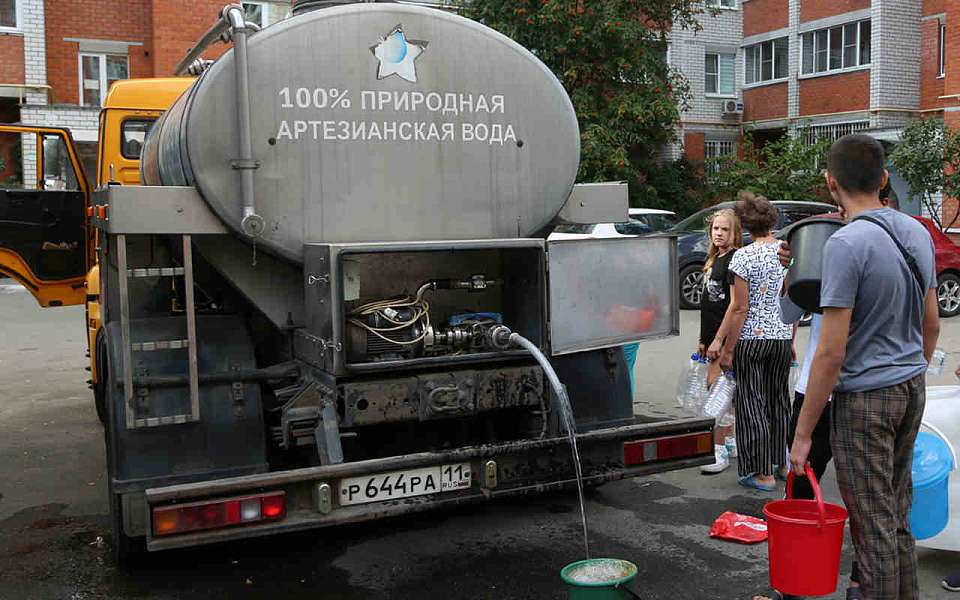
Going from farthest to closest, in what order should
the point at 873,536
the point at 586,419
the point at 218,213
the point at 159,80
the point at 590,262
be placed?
the point at 159,80 → the point at 586,419 → the point at 590,262 → the point at 218,213 → the point at 873,536

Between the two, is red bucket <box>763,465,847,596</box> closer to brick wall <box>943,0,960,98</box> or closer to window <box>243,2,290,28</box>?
window <box>243,2,290,28</box>

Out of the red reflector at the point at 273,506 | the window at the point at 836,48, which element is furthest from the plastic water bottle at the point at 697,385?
the window at the point at 836,48

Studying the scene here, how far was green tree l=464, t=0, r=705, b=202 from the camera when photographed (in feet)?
67.8

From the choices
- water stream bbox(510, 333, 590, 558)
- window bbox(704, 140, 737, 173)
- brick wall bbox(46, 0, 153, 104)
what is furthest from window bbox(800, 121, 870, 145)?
water stream bbox(510, 333, 590, 558)

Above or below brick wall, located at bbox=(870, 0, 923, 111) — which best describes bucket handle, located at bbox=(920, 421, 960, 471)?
below

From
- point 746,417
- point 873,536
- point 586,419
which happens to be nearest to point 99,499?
point 586,419

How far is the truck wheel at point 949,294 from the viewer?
15.5 meters

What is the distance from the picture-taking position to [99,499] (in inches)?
238

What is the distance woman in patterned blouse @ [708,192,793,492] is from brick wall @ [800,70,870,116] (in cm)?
2315

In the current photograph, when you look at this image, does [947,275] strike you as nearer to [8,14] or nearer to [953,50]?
[953,50]

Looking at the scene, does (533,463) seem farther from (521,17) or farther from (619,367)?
(521,17)

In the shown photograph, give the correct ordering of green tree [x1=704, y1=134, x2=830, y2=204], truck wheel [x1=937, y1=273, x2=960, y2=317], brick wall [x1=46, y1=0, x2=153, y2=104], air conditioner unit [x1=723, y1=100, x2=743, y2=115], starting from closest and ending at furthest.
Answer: truck wheel [x1=937, y1=273, x2=960, y2=317]
green tree [x1=704, y1=134, x2=830, y2=204]
brick wall [x1=46, y1=0, x2=153, y2=104]
air conditioner unit [x1=723, y1=100, x2=743, y2=115]

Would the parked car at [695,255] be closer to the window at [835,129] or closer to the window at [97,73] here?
the window at [835,129]

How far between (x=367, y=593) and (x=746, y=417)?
267 centimetres
